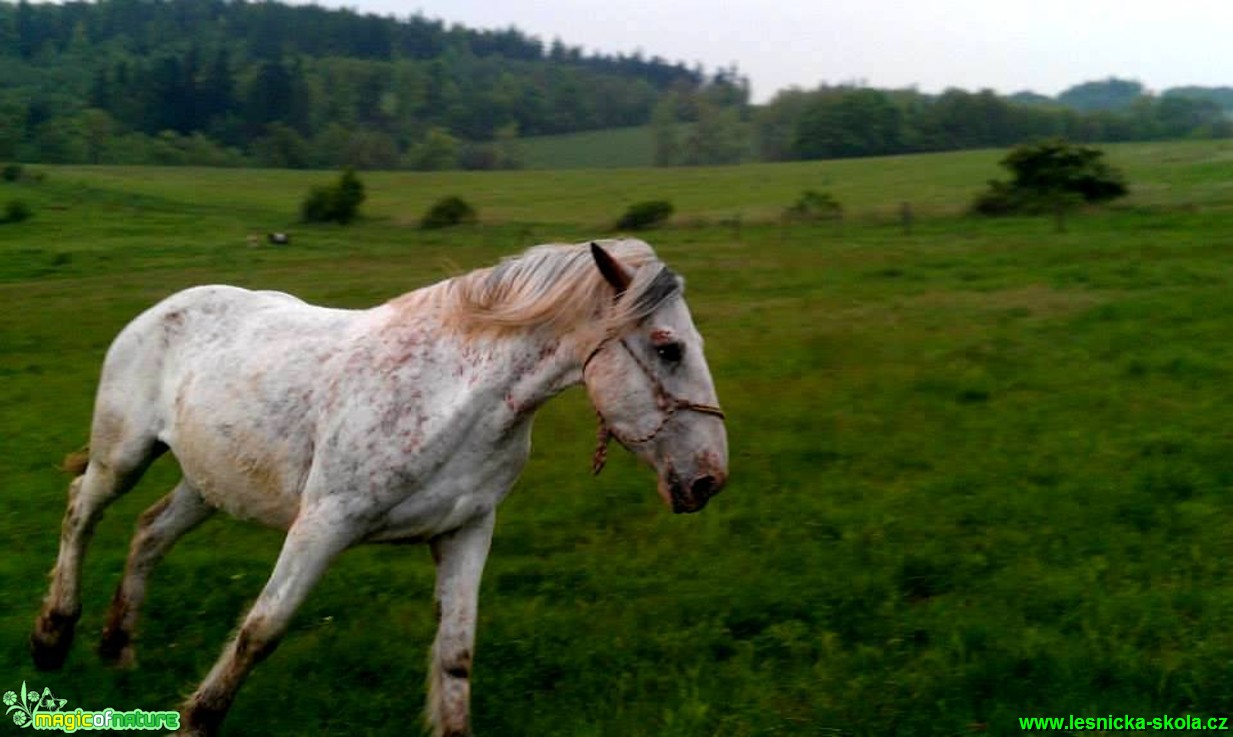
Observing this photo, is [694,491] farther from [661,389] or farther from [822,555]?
[822,555]

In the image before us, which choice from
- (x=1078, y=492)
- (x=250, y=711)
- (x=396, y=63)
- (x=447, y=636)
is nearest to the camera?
(x=447, y=636)

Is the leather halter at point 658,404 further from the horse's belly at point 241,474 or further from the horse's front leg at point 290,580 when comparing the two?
the horse's belly at point 241,474

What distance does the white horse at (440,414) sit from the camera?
4.17m

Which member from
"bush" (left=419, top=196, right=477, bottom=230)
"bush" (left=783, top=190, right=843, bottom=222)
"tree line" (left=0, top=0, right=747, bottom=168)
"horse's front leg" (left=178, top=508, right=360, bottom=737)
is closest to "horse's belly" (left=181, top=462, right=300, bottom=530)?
"horse's front leg" (left=178, top=508, right=360, bottom=737)

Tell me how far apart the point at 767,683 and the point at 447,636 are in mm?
1548

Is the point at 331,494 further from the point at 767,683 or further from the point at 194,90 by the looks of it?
the point at 194,90

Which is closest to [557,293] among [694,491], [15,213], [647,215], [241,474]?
[694,491]

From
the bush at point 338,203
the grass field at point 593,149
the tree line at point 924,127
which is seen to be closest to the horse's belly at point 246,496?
the bush at point 338,203

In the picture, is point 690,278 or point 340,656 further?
point 690,278

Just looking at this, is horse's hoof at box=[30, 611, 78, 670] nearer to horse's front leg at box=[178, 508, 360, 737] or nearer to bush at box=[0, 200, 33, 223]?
horse's front leg at box=[178, 508, 360, 737]

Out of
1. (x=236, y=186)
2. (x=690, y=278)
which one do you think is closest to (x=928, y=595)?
(x=690, y=278)

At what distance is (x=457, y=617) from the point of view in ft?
15.4

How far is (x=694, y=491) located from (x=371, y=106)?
103m

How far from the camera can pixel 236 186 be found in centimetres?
6072
